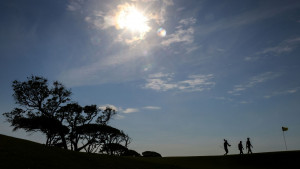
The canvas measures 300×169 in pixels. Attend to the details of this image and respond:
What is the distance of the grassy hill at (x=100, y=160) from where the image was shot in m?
14.3

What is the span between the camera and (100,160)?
20078 millimetres

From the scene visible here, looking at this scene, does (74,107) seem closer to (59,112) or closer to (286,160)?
(59,112)

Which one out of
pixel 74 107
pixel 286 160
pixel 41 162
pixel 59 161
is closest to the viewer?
pixel 41 162

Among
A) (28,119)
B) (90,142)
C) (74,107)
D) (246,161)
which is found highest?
(74,107)

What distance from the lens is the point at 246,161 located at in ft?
94.4

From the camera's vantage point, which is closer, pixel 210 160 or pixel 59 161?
pixel 59 161

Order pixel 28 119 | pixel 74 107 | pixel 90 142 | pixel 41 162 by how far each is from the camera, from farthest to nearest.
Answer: pixel 90 142
pixel 74 107
pixel 28 119
pixel 41 162

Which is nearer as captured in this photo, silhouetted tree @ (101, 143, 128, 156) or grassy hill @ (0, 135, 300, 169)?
grassy hill @ (0, 135, 300, 169)

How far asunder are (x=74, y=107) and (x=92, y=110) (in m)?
4.30

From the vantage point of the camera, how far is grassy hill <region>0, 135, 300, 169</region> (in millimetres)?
14266

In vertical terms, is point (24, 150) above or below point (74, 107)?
below

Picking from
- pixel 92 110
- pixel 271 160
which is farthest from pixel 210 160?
pixel 92 110

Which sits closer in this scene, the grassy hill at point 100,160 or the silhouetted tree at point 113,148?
the grassy hill at point 100,160

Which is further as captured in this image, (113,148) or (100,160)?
(113,148)
